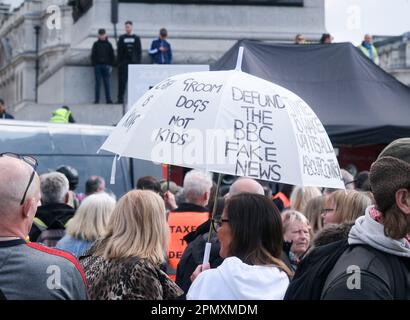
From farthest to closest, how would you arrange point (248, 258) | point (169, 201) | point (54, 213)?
1. point (169, 201)
2. point (54, 213)
3. point (248, 258)

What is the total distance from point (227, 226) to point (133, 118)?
3.58 feet

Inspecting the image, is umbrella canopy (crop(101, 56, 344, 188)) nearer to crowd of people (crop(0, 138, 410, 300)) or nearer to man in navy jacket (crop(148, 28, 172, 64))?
crowd of people (crop(0, 138, 410, 300))

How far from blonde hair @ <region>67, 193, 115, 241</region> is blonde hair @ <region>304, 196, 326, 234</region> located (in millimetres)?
1544

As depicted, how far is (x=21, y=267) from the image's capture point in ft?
14.1

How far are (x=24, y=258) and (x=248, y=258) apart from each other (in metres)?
1.30

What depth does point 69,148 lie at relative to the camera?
15.3 metres

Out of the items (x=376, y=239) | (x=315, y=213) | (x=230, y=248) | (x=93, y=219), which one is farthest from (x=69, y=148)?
(x=376, y=239)

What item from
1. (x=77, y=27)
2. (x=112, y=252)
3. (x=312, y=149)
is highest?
(x=77, y=27)

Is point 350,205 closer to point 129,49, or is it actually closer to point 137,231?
point 137,231

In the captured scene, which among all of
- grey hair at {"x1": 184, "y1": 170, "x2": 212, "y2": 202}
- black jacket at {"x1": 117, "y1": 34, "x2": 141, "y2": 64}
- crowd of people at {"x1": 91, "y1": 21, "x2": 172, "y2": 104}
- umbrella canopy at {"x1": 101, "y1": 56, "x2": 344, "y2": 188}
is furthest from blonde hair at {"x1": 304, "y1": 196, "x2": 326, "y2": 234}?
black jacket at {"x1": 117, "y1": 34, "x2": 141, "y2": 64}

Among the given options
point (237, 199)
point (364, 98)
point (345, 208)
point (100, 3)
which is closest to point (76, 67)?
point (100, 3)

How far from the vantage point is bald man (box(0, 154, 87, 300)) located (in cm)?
430
